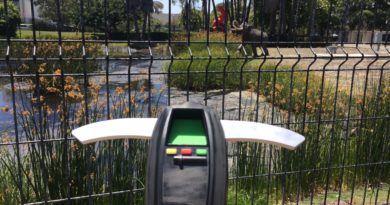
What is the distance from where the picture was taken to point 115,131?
121 centimetres

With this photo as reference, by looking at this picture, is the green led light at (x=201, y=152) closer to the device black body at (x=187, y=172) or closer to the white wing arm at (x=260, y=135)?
the device black body at (x=187, y=172)

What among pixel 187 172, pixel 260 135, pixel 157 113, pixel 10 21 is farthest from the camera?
pixel 157 113

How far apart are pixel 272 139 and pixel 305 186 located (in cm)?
267

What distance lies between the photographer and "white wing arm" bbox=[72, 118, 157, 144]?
1193 mm

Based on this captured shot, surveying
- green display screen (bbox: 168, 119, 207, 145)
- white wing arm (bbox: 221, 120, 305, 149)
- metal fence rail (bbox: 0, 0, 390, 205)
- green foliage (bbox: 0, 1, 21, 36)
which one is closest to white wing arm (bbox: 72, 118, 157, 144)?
green display screen (bbox: 168, 119, 207, 145)

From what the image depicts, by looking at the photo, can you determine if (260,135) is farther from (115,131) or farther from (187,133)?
(115,131)

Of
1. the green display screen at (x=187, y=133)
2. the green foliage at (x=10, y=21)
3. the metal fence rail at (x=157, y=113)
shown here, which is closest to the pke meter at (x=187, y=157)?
the green display screen at (x=187, y=133)

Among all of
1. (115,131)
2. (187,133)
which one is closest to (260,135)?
(187,133)

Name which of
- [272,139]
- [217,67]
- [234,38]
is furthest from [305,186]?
[234,38]

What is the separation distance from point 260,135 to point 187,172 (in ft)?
0.97

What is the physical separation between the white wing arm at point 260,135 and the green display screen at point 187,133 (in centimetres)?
12

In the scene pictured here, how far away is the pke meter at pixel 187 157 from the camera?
1.01m

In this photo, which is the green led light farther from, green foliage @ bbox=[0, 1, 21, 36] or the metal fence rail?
green foliage @ bbox=[0, 1, 21, 36]

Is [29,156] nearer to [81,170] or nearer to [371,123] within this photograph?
[81,170]
